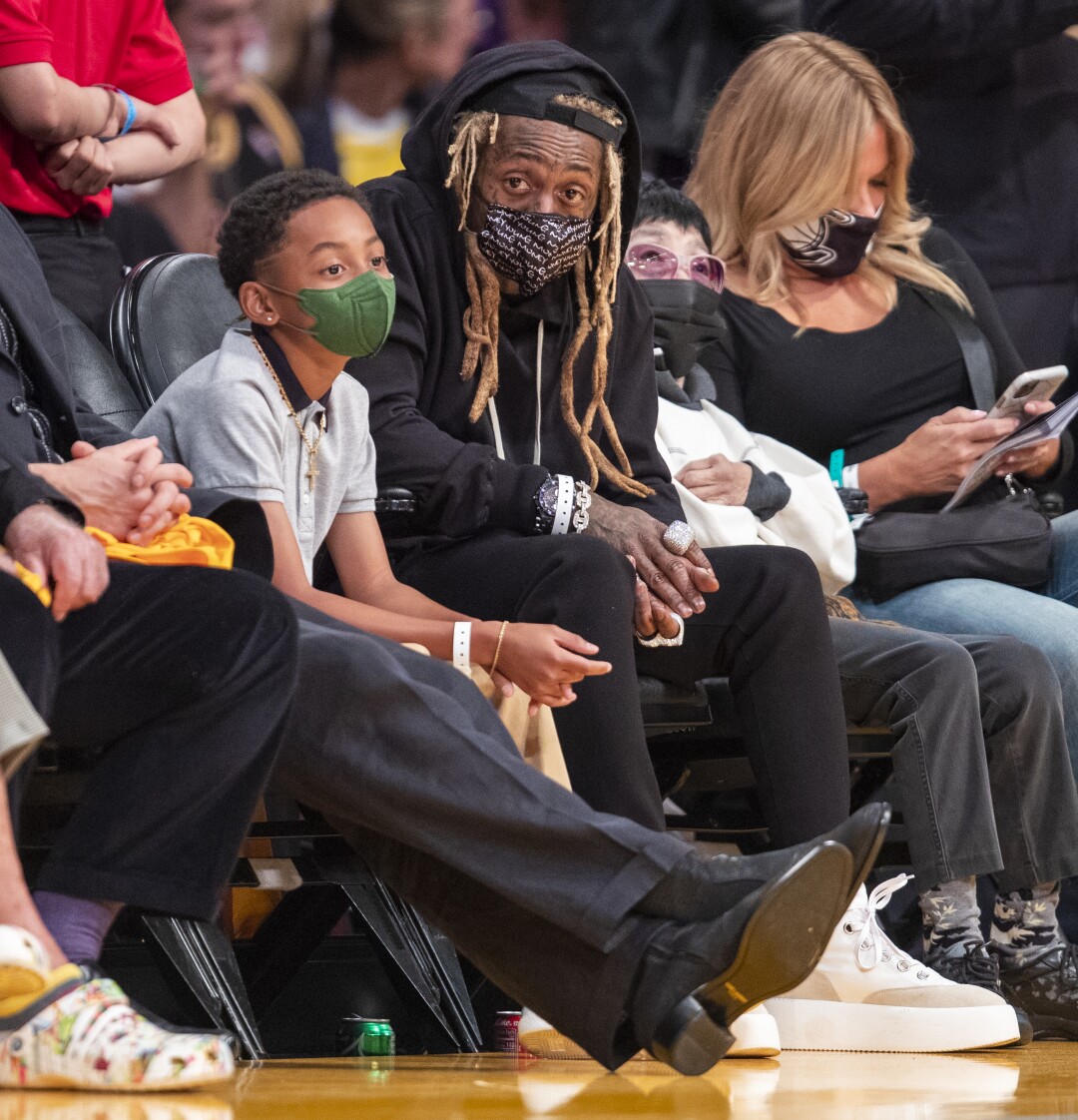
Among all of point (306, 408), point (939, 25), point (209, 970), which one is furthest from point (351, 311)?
point (939, 25)

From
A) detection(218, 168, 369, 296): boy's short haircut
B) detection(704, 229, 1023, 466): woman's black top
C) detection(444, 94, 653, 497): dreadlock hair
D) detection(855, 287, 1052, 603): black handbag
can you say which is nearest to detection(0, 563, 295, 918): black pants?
detection(218, 168, 369, 296): boy's short haircut

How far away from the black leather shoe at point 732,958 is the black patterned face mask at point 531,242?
1.31 m

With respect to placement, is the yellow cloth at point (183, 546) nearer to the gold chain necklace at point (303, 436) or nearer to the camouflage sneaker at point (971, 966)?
the gold chain necklace at point (303, 436)

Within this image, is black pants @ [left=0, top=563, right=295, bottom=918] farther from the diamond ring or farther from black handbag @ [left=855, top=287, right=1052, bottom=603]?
black handbag @ [left=855, top=287, right=1052, bottom=603]

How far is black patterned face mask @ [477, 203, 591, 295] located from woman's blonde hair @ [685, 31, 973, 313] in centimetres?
94

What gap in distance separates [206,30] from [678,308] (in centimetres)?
133

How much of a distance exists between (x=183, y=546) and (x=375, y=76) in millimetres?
2261

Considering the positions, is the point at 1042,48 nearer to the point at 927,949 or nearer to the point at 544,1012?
the point at 927,949

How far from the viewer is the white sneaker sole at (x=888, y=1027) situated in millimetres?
2648

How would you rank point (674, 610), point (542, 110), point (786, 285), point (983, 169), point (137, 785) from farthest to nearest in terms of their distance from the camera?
point (983, 169), point (786, 285), point (542, 110), point (674, 610), point (137, 785)

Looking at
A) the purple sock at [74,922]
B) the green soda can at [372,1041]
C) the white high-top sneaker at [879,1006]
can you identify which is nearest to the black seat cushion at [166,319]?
the green soda can at [372,1041]

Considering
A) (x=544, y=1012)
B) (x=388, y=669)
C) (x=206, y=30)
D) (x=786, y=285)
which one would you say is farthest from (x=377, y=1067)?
(x=206, y=30)

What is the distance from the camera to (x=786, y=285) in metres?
3.83

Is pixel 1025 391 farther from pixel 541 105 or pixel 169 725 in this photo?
pixel 169 725
